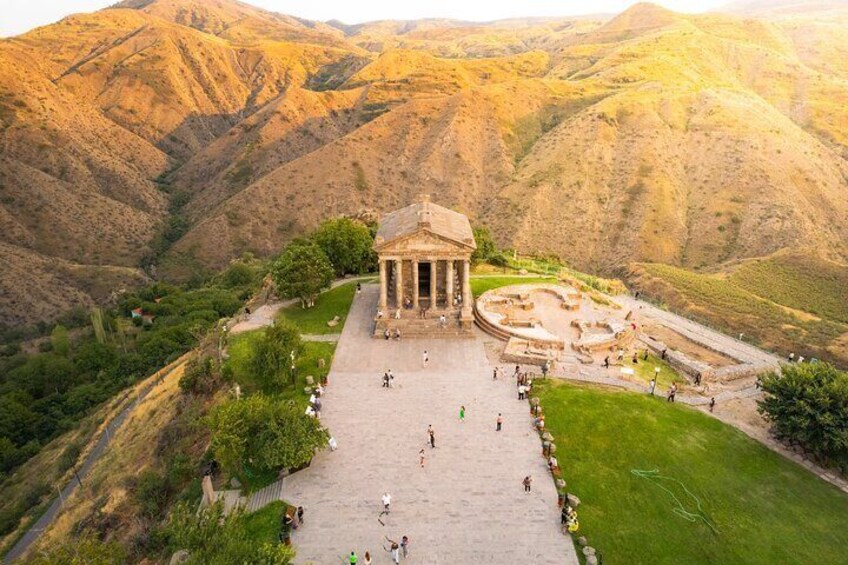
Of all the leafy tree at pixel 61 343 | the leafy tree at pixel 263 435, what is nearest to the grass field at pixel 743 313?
the leafy tree at pixel 263 435

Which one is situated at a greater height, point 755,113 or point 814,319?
point 755,113

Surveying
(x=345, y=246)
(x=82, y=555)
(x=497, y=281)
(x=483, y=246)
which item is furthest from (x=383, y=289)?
(x=82, y=555)

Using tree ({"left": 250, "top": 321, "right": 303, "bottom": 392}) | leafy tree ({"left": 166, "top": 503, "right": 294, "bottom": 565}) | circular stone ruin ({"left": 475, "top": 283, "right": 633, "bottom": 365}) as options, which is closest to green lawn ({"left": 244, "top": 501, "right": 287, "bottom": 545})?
leafy tree ({"left": 166, "top": 503, "right": 294, "bottom": 565})

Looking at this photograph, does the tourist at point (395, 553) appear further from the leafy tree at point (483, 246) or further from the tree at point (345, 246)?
the leafy tree at point (483, 246)

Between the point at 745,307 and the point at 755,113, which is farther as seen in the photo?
the point at 755,113

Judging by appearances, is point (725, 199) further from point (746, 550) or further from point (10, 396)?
point (10, 396)

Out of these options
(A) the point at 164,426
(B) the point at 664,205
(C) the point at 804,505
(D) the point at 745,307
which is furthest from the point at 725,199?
(A) the point at 164,426

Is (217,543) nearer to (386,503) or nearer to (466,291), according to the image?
(386,503)
